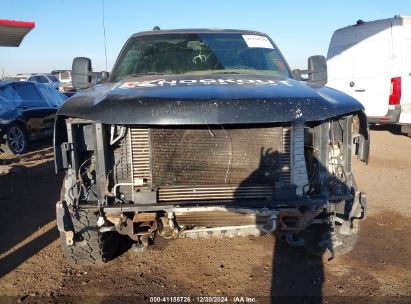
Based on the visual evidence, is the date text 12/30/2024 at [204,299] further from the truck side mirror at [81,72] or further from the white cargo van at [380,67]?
the white cargo van at [380,67]

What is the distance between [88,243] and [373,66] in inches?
309

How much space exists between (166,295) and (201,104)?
1610 millimetres

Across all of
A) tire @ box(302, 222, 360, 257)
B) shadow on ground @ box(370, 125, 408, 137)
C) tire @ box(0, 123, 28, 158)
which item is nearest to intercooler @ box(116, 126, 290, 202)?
tire @ box(302, 222, 360, 257)

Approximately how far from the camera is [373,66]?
9086mm

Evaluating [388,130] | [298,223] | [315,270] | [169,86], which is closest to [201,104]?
[169,86]

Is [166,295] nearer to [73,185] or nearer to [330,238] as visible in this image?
[73,185]

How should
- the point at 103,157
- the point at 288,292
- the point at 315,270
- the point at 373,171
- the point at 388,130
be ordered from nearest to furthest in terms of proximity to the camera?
the point at 103,157, the point at 288,292, the point at 315,270, the point at 373,171, the point at 388,130

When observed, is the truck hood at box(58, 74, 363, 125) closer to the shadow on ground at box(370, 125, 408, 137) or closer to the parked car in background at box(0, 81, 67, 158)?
the parked car in background at box(0, 81, 67, 158)

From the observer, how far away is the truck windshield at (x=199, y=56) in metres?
4.12

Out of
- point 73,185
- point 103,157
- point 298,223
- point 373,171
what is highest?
point 103,157

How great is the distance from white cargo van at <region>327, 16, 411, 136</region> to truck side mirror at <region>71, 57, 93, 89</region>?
22.3 ft

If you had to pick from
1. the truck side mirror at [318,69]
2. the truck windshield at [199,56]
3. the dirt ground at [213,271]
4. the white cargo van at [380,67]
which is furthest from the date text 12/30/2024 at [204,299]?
the white cargo van at [380,67]

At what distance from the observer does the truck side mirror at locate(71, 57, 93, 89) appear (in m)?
4.45

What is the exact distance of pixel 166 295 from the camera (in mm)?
3242
